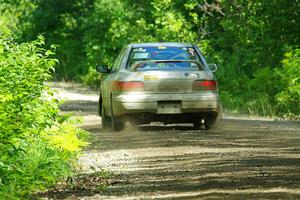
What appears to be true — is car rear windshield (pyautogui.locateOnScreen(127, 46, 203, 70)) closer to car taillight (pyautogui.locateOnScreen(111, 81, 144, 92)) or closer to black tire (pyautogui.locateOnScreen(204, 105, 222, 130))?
car taillight (pyautogui.locateOnScreen(111, 81, 144, 92))

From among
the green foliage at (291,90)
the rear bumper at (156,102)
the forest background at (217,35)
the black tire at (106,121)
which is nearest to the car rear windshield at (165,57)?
the rear bumper at (156,102)

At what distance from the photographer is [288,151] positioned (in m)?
14.6

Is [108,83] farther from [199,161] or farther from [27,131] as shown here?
[27,131]

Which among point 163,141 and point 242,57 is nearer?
point 163,141

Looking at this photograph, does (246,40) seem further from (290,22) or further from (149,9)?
(149,9)

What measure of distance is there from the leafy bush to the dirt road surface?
475 millimetres

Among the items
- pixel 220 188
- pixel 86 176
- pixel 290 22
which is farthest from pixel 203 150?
pixel 290 22

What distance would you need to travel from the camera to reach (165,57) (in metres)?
19.5

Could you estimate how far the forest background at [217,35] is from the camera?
26.7m

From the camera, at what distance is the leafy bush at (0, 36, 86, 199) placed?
34.2ft

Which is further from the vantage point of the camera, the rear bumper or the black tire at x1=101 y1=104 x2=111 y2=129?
the black tire at x1=101 y1=104 x2=111 y2=129

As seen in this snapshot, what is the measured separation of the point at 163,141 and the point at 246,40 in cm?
1473

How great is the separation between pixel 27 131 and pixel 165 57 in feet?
27.6

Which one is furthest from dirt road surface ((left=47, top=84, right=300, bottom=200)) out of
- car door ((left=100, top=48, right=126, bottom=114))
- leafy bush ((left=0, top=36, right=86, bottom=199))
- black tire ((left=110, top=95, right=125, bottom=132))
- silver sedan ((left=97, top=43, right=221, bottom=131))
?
car door ((left=100, top=48, right=126, bottom=114))
